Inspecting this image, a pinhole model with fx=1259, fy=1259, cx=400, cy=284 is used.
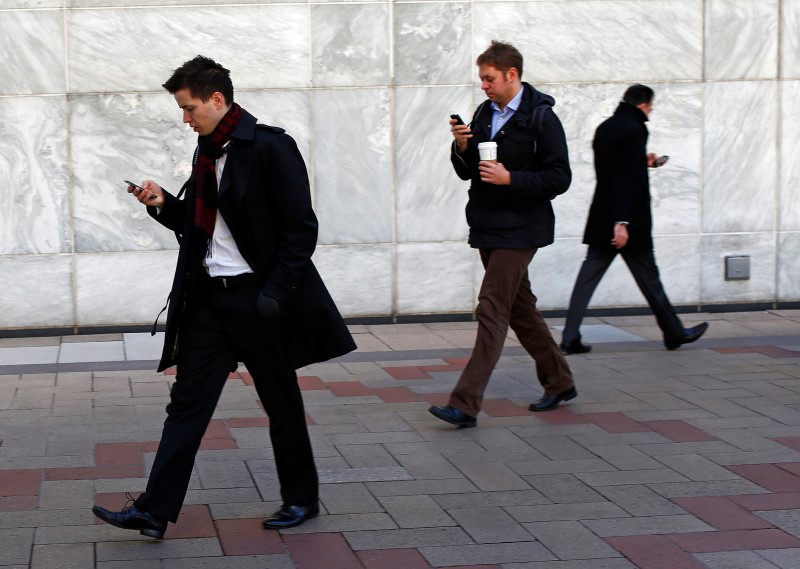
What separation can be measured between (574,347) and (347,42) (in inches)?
114

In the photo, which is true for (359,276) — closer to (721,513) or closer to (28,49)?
(28,49)

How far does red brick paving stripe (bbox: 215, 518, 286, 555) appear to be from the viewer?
448 centimetres

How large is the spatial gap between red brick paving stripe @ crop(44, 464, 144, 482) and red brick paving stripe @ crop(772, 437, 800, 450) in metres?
2.98

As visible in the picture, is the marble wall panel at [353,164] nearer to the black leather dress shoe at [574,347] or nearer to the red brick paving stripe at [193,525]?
the black leather dress shoe at [574,347]

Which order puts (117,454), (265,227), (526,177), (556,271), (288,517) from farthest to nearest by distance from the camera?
(556,271)
(526,177)
(117,454)
(288,517)
(265,227)

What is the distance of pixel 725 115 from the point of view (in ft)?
32.3

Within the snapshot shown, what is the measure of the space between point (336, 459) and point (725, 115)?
17.8ft

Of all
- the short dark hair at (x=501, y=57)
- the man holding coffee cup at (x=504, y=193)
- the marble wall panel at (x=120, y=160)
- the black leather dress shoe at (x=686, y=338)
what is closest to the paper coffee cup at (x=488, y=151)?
the man holding coffee cup at (x=504, y=193)

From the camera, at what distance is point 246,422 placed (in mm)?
6438

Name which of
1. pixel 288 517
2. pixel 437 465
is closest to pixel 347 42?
pixel 437 465

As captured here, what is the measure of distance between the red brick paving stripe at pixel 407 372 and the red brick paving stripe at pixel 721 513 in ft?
9.04

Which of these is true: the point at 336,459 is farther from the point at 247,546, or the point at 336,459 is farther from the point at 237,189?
the point at 237,189

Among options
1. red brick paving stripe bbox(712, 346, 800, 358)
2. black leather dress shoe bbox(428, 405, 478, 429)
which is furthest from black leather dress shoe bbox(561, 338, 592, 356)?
black leather dress shoe bbox(428, 405, 478, 429)

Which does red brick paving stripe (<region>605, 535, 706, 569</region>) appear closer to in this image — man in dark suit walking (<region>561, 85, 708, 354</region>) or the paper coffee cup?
the paper coffee cup
